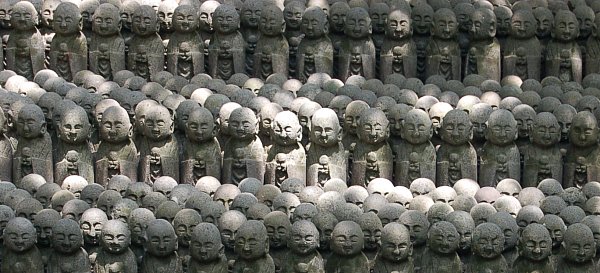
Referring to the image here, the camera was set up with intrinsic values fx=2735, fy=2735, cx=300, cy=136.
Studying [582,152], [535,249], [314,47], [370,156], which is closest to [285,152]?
[370,156]

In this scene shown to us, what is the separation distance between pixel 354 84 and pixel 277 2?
1517mm

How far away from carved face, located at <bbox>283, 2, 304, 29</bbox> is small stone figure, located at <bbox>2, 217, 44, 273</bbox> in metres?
4.47

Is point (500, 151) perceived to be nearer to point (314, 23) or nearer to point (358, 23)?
point (358, 23)

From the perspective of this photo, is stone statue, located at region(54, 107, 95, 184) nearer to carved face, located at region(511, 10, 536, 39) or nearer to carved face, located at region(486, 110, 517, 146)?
carved face, located at region(486, 110, 517, 146)

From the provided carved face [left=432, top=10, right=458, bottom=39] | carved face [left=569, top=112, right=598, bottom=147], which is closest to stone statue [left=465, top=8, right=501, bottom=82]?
carved face [left=432, top=10, right=458, bottom=39]

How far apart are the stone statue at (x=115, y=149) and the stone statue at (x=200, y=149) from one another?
1.60ft

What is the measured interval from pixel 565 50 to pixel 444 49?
1199mm

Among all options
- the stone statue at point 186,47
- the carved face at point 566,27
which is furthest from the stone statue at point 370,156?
the carved face at point 566,27

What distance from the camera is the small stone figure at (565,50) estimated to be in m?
26.9

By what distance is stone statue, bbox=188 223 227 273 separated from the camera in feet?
76.9

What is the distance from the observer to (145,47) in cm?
2689

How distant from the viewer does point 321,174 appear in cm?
2542

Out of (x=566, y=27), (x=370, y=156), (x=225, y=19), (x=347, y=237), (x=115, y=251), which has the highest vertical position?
(x=225, y=19)

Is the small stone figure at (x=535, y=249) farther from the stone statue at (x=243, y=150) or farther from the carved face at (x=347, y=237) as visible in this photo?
the stone statue at (x=243, y=150)
